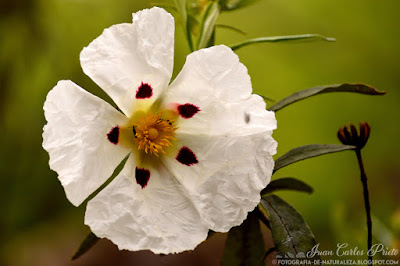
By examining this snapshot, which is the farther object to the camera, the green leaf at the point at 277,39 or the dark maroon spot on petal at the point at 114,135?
the green leaf at the point at 277,39

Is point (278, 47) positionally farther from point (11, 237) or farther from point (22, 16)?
point (11, 237)

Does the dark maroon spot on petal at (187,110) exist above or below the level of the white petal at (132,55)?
below

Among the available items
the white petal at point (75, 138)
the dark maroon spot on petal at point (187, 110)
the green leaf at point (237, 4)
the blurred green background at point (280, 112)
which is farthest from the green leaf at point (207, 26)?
the blurred green background at point (280, 112)

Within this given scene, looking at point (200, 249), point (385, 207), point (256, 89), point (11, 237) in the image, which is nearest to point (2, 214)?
point (11, 237)

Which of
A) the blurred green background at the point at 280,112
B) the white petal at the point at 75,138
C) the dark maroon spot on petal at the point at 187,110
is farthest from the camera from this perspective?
the blurred green background at the point at 280,112

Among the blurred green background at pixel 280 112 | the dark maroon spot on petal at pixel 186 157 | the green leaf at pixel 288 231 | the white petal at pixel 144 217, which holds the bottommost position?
the blurred green background at pixel 280 112

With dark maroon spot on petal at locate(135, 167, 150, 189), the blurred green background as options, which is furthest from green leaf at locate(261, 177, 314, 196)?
the blurred green background

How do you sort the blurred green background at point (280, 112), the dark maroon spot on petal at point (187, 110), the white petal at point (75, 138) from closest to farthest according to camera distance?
the white petal at point (75, 138)
the dark maroon spot on petal at point (187, 110)
the blurred green background at point (280, 112)

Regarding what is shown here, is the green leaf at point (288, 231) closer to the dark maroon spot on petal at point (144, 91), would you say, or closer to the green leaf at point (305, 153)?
the green leaf at point (305, 153)

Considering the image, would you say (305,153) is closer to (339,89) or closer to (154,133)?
(339,89)
